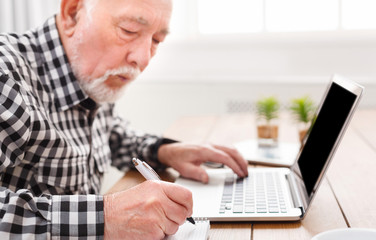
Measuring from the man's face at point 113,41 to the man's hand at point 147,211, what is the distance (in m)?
0.44

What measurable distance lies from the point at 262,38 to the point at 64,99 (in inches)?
70.9

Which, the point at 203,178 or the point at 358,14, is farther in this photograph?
the point at 358,14

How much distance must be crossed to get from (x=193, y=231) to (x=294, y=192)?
31cm

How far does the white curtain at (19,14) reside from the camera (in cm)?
230

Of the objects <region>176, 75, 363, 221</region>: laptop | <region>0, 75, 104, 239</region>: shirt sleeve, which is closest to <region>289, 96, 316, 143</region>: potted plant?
<region>176, 75, 363, 221</region>: laptop

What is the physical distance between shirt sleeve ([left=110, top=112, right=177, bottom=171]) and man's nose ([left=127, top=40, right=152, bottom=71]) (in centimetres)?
30

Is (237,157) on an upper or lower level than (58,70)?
lower

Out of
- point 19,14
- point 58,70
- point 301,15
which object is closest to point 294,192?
point 58,70

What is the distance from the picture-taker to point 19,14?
2.43 m

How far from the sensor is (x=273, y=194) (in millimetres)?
1077

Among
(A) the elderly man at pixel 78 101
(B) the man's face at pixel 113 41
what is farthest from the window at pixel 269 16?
(B) the man's face at pixel 113 41

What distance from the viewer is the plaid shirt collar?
3.97ft

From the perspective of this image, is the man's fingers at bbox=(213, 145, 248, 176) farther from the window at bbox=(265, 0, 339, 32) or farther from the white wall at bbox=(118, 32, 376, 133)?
the window at bbox=(265, 0, 339, 32)

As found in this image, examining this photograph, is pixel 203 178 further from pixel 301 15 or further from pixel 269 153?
pixel 301 15
